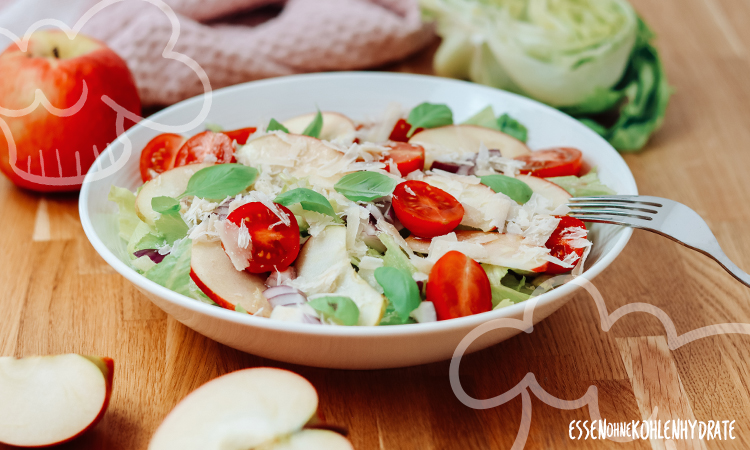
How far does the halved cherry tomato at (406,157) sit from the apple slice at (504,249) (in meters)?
0.29

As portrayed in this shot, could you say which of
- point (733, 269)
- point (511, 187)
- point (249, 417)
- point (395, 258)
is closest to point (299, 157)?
point (395, 258)

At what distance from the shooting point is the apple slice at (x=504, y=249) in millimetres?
1503

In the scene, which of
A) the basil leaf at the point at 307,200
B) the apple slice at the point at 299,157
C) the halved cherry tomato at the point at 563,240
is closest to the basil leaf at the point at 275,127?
the apple slice at the point at 299,157

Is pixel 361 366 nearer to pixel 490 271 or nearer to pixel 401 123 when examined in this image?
pixel 490 271

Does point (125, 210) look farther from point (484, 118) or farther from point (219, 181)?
point (484, 118)

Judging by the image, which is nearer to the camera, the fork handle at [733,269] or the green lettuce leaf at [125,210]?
the fork handle at [733,269]

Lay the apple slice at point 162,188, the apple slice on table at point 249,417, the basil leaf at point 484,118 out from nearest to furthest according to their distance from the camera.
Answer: the apple slice on table at point 249,417
the apple slice at point 162,188
the basil leaf at point 484,118

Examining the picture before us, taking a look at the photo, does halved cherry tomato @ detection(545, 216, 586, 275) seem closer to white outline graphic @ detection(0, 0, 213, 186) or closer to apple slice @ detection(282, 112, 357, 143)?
apple slice @ detection(282, 112, 357, 143)

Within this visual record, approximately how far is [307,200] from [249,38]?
1562mm

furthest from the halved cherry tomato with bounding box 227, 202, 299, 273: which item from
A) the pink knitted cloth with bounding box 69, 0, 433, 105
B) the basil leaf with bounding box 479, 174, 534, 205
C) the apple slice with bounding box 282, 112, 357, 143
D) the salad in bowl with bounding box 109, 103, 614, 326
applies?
the pink knitted cloth with bounding box 69, 0, 433, 105

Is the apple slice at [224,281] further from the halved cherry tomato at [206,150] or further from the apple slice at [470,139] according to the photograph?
the apple slice at [470,139]

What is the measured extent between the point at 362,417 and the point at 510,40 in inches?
77.4

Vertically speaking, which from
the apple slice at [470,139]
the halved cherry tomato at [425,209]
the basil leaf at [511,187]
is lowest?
the apple slice at [470,139]

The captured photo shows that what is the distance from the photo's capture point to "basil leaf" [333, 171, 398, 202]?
1.58m
